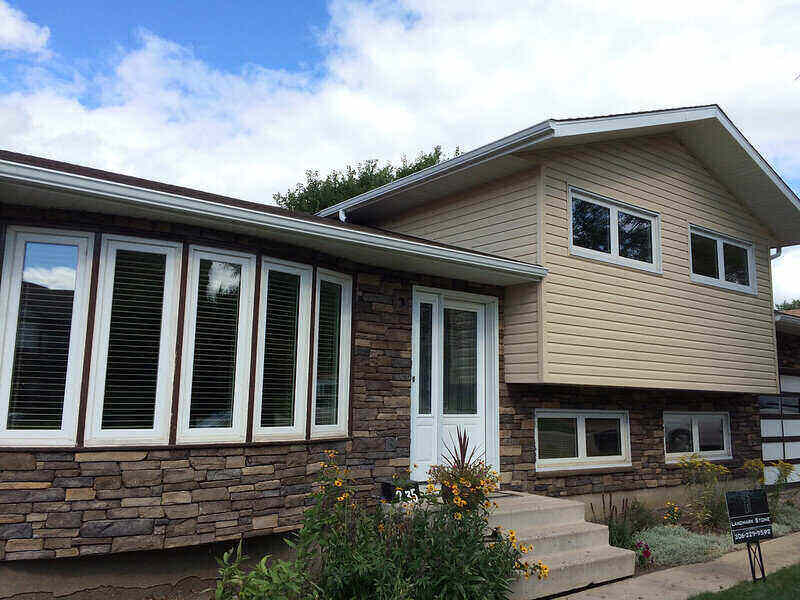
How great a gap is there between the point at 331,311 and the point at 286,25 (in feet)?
25.7

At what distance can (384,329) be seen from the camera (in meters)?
6.65

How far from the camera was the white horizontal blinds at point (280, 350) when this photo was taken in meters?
5.53

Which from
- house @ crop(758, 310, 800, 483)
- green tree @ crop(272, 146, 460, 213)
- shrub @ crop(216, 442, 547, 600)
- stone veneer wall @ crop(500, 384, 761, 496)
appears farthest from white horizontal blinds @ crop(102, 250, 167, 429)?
green tree @ crop(272, 146, 460, 213)

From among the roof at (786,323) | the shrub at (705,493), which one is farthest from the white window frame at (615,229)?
the roof at (786,323)

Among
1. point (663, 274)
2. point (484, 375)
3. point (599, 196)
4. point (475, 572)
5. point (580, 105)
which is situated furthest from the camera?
point (580, 105)

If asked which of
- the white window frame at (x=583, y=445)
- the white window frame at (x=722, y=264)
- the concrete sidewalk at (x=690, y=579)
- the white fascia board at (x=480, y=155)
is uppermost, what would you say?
the white fascia board at (x=480, y=155)

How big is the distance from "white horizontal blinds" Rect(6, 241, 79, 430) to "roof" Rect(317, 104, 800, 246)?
4.76m

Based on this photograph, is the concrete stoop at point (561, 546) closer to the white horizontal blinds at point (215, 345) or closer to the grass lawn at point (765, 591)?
the grass lawn at point (765, 591)

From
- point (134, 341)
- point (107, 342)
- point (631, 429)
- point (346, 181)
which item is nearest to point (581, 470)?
point (631, 429)

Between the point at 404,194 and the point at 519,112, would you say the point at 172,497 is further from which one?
the point at 519,112

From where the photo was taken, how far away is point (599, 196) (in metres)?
8.10

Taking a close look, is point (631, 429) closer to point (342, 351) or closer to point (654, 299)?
point (654, 299)

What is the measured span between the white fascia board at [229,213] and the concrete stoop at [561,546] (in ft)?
8.44

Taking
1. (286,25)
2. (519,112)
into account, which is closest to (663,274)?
(286,25)
